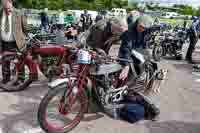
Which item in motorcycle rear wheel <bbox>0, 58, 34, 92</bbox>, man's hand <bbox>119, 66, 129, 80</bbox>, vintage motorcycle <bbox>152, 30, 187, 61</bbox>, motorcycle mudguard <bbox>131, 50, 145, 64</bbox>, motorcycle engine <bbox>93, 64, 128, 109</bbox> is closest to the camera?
motorcycle engine <bbox>93, 64, 128, 109</bbox>

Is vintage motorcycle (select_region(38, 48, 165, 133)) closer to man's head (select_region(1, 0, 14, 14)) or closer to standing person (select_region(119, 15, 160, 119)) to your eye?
standing person (select_region(119, 15, 160, 119))

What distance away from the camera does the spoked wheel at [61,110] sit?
402cm

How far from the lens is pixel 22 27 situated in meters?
6.27

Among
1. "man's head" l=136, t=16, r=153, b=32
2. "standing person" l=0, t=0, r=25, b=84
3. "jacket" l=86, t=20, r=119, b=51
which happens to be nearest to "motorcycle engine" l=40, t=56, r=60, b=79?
"standing person" l=0, t=0, r=25, b=84

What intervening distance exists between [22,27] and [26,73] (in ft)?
3.27

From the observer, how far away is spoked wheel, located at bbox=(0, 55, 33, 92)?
586 centimetres

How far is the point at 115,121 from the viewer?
4.81 meters

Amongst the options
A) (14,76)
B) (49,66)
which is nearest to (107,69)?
(49,66)

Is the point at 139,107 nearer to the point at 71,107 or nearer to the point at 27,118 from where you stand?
the point at 71,107

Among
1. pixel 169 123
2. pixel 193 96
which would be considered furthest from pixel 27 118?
pixel 193 96

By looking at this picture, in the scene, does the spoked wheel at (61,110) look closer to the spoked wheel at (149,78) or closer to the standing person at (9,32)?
the spoked wheel at (149,78)

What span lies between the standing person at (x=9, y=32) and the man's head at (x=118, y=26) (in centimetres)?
192

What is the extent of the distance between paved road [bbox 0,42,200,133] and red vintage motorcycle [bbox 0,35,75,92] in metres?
0.37

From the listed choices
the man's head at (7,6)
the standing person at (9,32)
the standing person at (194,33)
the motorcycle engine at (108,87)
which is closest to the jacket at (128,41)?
the motorcycle engine at (108,87)
